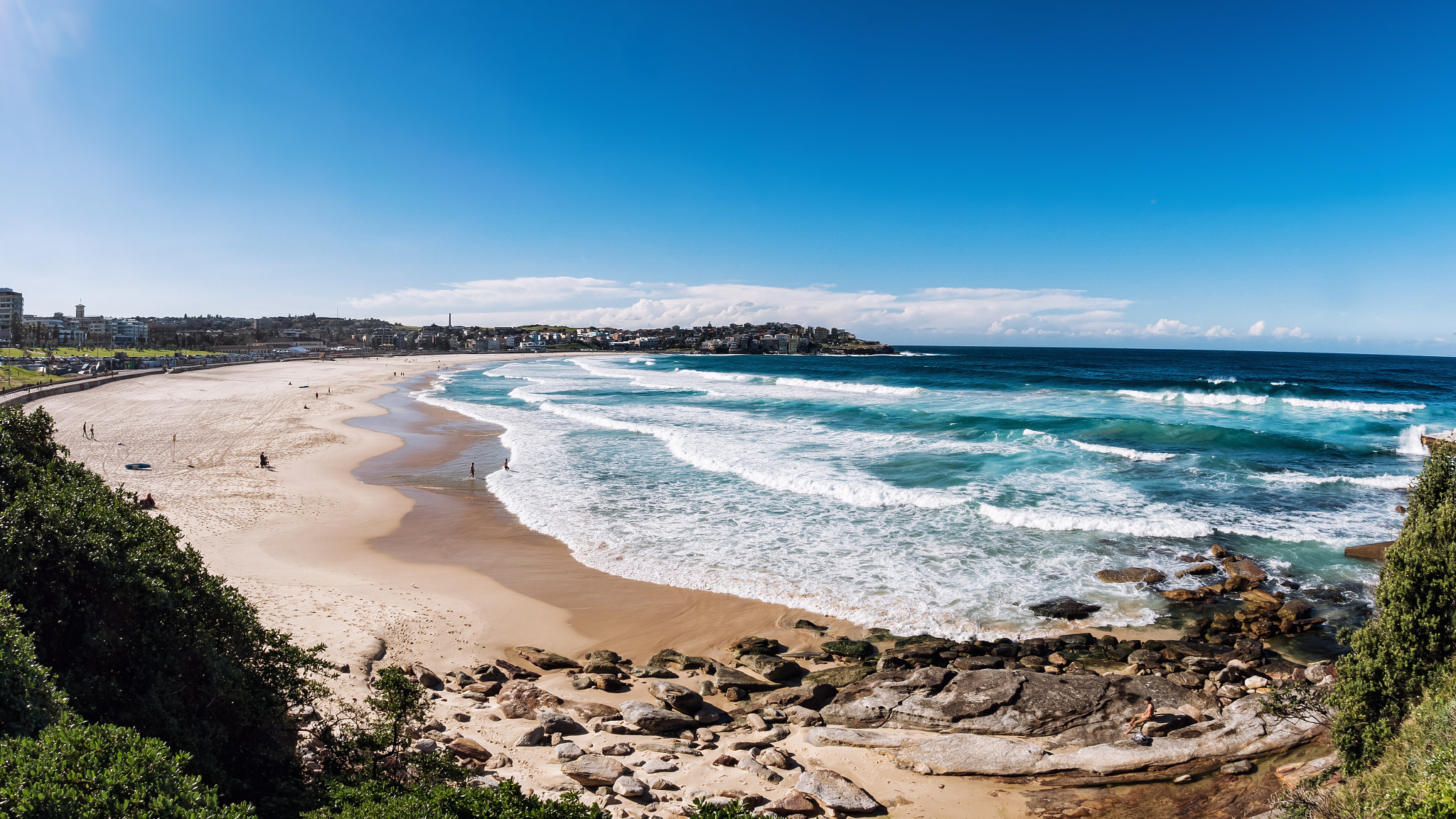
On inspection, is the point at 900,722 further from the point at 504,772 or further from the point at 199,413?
the point at 199,413

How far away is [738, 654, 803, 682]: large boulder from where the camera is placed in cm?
1083

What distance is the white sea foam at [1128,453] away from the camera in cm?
2794

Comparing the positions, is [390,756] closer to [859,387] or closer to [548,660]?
[548,660]

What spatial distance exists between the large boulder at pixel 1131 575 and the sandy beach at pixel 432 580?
22.1 feet


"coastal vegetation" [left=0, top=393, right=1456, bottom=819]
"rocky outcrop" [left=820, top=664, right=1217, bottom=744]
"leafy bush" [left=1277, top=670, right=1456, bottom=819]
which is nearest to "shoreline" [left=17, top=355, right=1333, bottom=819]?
"rocky outcrop" [left=820, top=664, right=1217, bottom=744]

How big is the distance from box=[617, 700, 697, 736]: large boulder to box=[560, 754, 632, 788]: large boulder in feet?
3.42

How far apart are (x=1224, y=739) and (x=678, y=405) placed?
40.5m

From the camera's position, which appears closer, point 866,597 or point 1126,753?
point 1126,753

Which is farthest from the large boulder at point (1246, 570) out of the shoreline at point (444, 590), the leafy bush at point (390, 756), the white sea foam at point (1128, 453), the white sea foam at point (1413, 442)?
the white sea foam at point (1413, 442)

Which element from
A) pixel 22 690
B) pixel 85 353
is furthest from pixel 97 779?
pixel 85 353

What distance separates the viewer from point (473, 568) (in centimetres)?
1605

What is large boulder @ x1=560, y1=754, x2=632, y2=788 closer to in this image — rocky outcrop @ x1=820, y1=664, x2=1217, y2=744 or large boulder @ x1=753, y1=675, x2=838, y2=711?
large boulder @ x1=753, y1=675, x2=838, y2=711

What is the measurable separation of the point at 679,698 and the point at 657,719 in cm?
57

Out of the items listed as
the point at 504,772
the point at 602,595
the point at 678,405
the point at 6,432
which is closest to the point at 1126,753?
the point at 504,772
